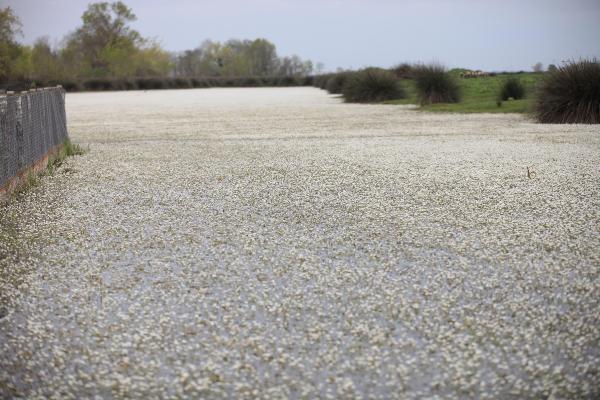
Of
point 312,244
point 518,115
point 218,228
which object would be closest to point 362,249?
point 312,244

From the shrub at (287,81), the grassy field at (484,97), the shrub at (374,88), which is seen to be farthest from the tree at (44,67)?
the grassy field at (484,97)

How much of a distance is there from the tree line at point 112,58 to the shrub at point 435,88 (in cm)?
2995

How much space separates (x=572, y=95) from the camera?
11422mm

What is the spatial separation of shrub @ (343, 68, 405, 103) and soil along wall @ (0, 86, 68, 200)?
45.1ft

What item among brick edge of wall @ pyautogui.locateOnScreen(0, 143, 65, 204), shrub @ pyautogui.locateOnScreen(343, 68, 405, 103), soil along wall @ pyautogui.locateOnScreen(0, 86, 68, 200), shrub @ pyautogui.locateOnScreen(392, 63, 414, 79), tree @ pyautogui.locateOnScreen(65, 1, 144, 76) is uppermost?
tree @ pyautogui.locateOnScreen(65, 1, 144, 76)

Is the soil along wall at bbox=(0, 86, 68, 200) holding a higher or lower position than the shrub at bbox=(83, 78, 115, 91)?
lower

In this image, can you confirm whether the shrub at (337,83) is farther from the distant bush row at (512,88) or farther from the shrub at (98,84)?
the shrub at (98,84)

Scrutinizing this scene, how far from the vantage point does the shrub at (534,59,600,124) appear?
11.1 meters

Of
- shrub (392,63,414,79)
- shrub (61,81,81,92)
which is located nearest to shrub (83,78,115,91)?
shrub (61,81,81,92)

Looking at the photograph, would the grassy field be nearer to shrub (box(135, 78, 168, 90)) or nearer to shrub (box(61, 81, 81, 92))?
shrub (box(135, 78, 168, 90))

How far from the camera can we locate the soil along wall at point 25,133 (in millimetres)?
5340

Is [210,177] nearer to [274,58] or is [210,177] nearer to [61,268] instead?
[61,268]

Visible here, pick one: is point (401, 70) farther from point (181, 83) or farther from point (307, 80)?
point (181, 83)

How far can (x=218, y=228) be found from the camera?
4191 mm
